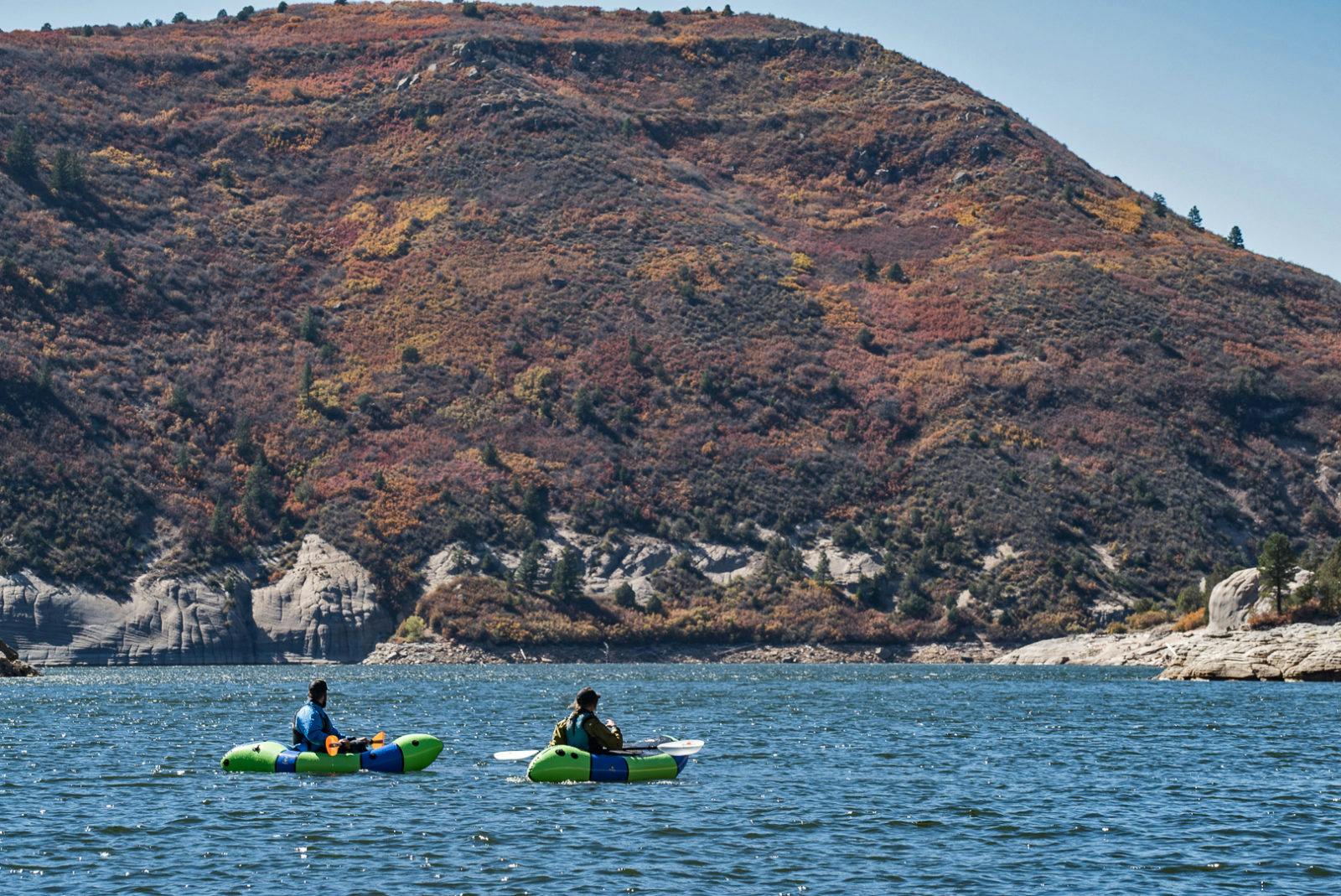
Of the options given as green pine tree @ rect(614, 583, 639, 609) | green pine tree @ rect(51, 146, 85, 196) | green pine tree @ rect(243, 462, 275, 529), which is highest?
green pine tree @ rect(51, 146, 85, 196)

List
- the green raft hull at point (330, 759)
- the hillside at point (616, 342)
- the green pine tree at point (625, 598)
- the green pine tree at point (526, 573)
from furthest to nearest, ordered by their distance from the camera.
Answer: the hillside at point (616, 342) → the green pine tree at point (625, 598) → the green pine tree at point (526, 573) → the green raft hull at point (330, 759)

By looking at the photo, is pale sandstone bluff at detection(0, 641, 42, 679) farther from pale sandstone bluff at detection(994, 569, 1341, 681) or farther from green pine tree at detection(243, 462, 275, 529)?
pale sandstone bluff at detection(994, 569, 1341, 681)

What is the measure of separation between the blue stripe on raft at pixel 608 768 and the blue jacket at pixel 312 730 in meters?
5.86

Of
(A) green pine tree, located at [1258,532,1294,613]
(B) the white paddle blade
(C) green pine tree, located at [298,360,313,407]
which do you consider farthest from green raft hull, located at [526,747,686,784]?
(C) green pine tree, located at [298,360,313,407]

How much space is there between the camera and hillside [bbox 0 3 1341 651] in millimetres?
107688

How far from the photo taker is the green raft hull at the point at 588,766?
32688 mm

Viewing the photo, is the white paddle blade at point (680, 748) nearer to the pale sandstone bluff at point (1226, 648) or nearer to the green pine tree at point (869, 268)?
the pale sandstone bluff at point (1226, 648)

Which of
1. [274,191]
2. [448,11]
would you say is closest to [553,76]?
[448,11]

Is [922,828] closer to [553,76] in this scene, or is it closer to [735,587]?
[735,587]

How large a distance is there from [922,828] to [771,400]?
10010 centimetres

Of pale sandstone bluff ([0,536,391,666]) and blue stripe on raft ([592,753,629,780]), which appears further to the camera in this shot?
pale sandstone bluff ([0,536,391,666])

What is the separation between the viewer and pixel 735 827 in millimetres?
27266

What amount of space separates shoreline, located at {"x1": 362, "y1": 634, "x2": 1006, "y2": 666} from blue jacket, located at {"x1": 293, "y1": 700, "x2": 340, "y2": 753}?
214 ft

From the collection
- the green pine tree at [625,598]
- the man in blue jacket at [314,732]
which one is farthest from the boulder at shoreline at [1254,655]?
the man in blue jacket at [314,732]
